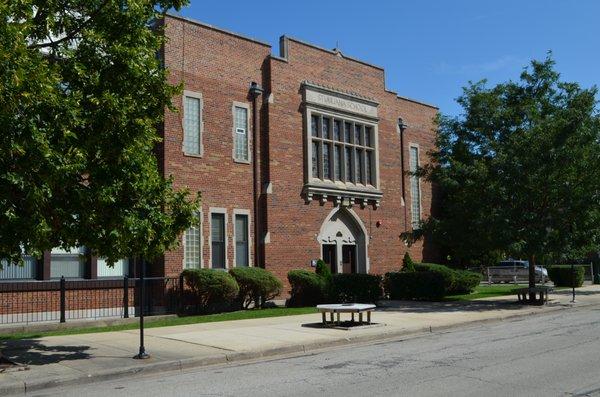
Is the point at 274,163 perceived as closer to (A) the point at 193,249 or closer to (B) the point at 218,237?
(B) the point at 218,237

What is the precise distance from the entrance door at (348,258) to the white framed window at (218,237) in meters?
6.82

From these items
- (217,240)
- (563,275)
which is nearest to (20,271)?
(217,240)

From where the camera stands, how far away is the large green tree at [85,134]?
30.2 ft

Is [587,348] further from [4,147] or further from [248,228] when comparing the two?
[248,228]

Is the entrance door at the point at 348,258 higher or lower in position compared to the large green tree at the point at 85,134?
lower

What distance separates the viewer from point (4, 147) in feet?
29.9

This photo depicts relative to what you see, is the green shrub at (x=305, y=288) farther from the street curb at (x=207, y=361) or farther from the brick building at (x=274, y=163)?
the street curb at (x=207, y=361)

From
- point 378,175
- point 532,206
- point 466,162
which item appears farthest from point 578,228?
point 378,175

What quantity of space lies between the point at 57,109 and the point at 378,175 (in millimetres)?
20744

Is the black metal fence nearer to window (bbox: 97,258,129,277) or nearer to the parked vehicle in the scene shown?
window (bbox: 97,258,129,277)

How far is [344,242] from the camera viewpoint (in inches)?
1093

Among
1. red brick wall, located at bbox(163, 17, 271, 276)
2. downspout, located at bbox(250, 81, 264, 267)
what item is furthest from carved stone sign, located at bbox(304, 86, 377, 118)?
red brick wall, located at bbox(163, 17, 271, 276)

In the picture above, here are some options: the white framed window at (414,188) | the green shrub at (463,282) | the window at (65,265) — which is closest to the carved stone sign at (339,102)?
the white framed window at (414,188)

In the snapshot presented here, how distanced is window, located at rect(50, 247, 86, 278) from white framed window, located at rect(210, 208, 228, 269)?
15.4ft
